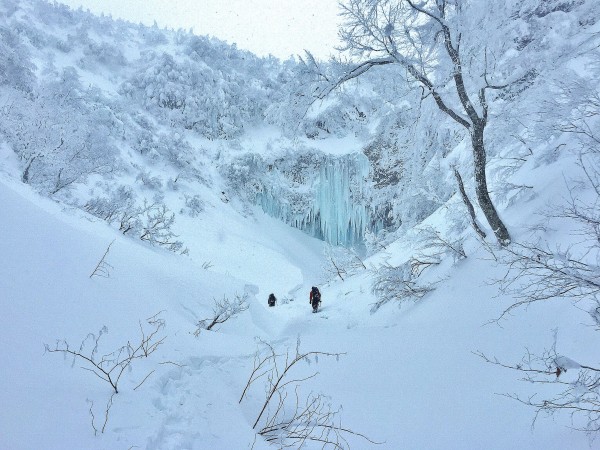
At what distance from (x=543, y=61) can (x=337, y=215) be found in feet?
71.1

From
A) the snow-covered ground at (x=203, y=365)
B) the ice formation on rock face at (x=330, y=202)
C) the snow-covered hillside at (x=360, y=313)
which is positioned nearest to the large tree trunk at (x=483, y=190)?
the snow-covered hillside at (x=360, y=313)

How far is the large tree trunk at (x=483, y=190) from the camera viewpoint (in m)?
5.09

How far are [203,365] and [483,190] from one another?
14.7ft

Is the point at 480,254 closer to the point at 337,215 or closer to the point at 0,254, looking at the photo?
the point at 0,254

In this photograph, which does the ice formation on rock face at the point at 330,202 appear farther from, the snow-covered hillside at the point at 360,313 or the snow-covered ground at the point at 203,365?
the snow-covered ground at the point at 203,365

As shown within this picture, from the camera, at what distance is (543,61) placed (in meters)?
4.89

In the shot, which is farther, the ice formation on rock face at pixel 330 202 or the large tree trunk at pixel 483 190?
the ice formation on rock face at pixel 330 202

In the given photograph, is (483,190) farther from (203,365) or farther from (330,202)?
(330,202)

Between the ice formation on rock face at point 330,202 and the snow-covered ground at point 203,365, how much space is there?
2102 centimetres

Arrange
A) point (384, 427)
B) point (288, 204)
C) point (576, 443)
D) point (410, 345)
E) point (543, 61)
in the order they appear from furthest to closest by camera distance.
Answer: point (288, 204) → point (543, 61) → point (410, 345) → point (384, 427) → point (576, 443)

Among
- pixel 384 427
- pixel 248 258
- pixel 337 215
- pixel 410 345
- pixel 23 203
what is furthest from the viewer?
pixel 337 215

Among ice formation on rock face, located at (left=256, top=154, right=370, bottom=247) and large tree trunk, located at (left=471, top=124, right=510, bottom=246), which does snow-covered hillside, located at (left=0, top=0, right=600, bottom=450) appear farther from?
ice formation on rock face, located at (left=256, top=154, right=370, bottom=247)

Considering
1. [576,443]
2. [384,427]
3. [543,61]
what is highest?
[543,61]

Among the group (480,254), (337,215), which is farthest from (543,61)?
(337,215)
